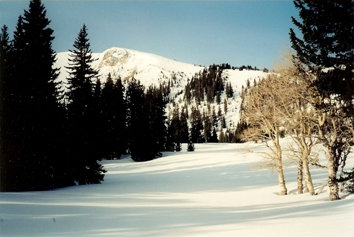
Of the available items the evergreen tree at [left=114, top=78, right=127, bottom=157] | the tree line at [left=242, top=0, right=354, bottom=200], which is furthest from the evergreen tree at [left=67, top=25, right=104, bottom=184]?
the evergreen tree at [left=114, top=78, right=127, bottom=157]

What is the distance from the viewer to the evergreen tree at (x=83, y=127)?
92.1 feet

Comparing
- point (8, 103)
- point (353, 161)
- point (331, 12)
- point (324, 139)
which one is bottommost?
point (353, 161)

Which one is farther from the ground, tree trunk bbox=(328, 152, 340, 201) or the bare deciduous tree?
the bare deciduous tree

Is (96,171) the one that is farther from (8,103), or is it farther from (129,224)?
(129,224)

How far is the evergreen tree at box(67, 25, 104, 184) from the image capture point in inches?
1105

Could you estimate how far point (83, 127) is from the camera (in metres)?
30.0

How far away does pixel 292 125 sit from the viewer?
23359 millimetres

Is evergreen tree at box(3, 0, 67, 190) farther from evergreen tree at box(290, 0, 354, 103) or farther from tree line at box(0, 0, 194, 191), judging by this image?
evergreen tree at box(290, 0, 354, 103)

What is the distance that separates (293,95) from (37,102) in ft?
62.2

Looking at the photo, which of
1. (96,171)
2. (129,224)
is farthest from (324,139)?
(96,171)

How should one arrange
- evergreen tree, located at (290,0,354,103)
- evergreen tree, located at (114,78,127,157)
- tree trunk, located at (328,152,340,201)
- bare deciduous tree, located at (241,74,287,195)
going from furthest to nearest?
evergreen tree, located at (114,78,127,157) → bare deciduous tree, located at (241,74,287,195) → tree trunk, located at (328,152,340,201) → evergreen tree, located at (290,0,354,103)

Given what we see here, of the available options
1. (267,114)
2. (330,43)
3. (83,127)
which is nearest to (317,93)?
(330,43)

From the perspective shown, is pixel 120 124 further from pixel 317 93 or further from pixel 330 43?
pixel 330 43

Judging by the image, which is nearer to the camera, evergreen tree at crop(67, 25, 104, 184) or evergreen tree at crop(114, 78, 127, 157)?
evergreen tree at crop(67, 25, 104, 184)
